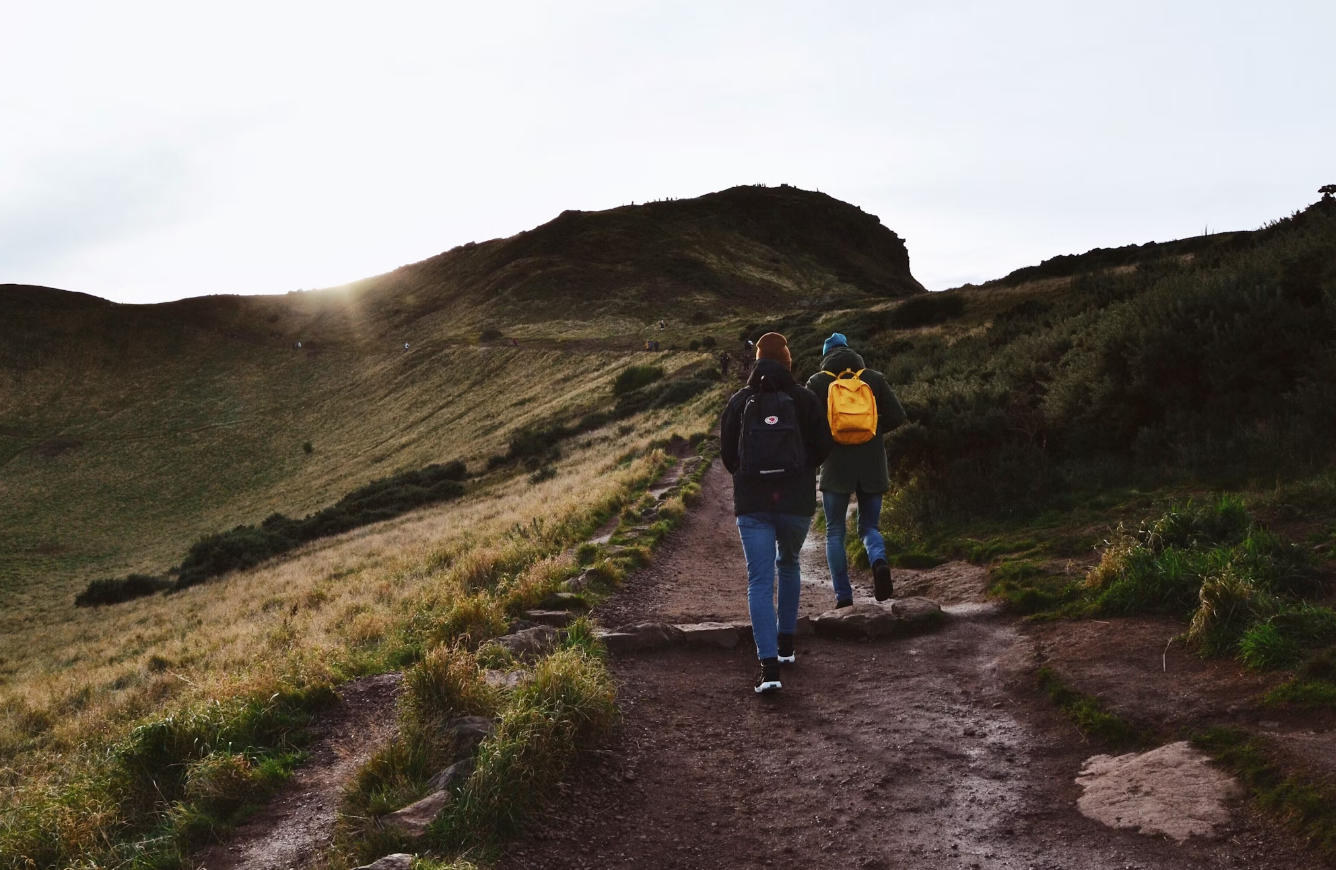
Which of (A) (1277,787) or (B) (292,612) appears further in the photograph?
(B) (292,612)

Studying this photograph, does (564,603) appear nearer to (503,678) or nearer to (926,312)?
(503,678)

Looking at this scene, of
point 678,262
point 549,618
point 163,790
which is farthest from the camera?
point 678,262

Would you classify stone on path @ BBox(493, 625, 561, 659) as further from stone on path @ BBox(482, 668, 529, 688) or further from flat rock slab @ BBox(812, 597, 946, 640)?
flat rock slab @ BBox(812, 597, 946, 640)

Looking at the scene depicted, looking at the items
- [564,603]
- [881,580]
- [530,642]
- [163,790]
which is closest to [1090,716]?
[881,580]

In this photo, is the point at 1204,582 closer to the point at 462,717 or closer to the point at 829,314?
the point at 462,717

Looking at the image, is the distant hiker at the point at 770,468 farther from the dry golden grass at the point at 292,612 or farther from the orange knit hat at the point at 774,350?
the dry golden grass at the point at 292,612

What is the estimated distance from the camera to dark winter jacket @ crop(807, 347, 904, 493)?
7.68 meters

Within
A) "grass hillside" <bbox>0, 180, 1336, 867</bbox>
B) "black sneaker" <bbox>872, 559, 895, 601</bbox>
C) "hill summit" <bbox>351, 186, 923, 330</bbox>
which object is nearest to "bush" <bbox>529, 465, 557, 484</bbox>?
"grass hillside" <bbox>0, 180, 1336, 867</bbox>

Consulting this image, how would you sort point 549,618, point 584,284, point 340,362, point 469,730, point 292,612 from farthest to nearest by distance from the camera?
point 584,284 < point 340,362 < point 292,612 < point 549,618 < point 469,730

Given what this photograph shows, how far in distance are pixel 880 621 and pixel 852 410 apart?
1.85 meters

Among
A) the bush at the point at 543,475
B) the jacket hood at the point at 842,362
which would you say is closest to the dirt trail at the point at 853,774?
the jacket hood at the point at 842,362

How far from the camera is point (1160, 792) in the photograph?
4137 mm

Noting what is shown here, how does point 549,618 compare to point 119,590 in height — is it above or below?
above

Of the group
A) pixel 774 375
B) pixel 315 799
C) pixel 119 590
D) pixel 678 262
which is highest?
pixel 678 262
